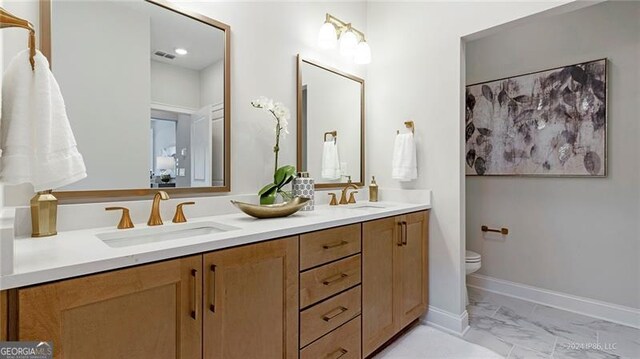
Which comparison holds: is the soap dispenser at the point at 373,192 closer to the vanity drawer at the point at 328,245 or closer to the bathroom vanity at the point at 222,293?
the bathroom vanity at the point at 222,293

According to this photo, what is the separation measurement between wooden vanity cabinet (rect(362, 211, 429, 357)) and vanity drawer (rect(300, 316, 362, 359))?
0.06 metres

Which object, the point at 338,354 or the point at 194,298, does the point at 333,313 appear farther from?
the point at 194,298

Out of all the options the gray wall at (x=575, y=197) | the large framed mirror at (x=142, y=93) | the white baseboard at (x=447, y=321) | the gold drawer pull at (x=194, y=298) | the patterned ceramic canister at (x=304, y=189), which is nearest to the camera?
the gold drawer pull at (x=194, y=298)

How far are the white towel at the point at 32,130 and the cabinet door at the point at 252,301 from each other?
0.48 m

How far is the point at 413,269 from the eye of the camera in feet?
6.46

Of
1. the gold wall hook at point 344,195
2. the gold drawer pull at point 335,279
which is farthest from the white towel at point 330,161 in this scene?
the gold drawer pull at point 335,279

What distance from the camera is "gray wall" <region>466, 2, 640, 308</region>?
6.92 feet

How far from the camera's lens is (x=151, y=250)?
85 cm

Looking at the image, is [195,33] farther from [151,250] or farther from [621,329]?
[621,329]

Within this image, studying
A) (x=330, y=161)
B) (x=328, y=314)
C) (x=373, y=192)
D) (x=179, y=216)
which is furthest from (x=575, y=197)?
(x=179, y=216)

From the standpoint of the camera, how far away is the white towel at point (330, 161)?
2.20 m

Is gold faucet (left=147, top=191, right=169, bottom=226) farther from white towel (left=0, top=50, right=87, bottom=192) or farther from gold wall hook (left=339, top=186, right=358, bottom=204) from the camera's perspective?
gold wall hook (left=339, top=186, right=358, bottom=204)

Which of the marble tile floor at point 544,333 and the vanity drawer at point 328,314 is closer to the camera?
the vanity drawer at point 328,314

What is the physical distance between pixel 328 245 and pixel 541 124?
2.23 meters
